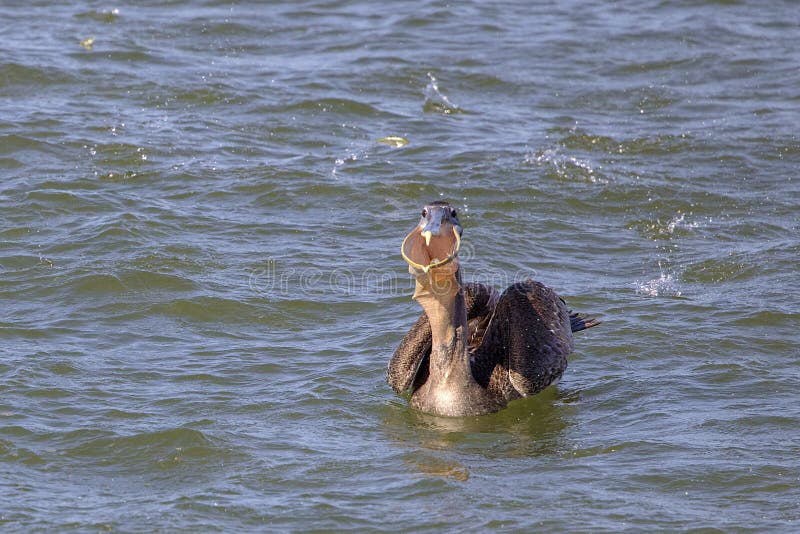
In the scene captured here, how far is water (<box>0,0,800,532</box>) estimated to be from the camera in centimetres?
631

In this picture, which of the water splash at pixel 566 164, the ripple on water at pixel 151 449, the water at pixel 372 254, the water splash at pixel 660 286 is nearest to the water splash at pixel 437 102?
the water at pixel 372 254

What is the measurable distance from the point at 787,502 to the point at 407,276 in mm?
3911

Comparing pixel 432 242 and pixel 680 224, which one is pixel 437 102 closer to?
pixel 680 224

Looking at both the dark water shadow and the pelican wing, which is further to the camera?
the pelican wing

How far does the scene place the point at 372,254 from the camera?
9.72 m

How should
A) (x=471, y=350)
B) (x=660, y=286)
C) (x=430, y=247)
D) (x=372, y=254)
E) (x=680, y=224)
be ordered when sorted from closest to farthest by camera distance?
(x=430, y=247), (x=471, y=350), (x=660, y=286), (x=372, y=254), (x=680, y=224)

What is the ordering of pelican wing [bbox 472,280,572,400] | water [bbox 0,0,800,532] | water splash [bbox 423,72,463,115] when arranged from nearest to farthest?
water [bbox 0,0,800,532]
pelican wing [bbox 472,280,572,400]
water splash [bbox 423,72,463,115]

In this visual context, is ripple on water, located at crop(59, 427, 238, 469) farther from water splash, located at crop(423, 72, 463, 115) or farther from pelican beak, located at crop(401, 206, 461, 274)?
water splash, located at crop(423, 72, 463, 115)

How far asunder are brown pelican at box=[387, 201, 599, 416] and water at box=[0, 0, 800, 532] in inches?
7.3

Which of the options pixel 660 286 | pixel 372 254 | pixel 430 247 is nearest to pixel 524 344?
pixel 430 247

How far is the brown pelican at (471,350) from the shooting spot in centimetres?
685

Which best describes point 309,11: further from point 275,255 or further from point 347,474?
point 347,474

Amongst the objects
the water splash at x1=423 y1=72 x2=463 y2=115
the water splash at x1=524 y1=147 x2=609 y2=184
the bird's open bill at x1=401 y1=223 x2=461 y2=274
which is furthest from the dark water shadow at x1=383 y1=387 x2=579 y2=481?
the water splash at x1=423 y1=72 x2=463 y2=115

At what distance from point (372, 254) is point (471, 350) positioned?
2.14 m
